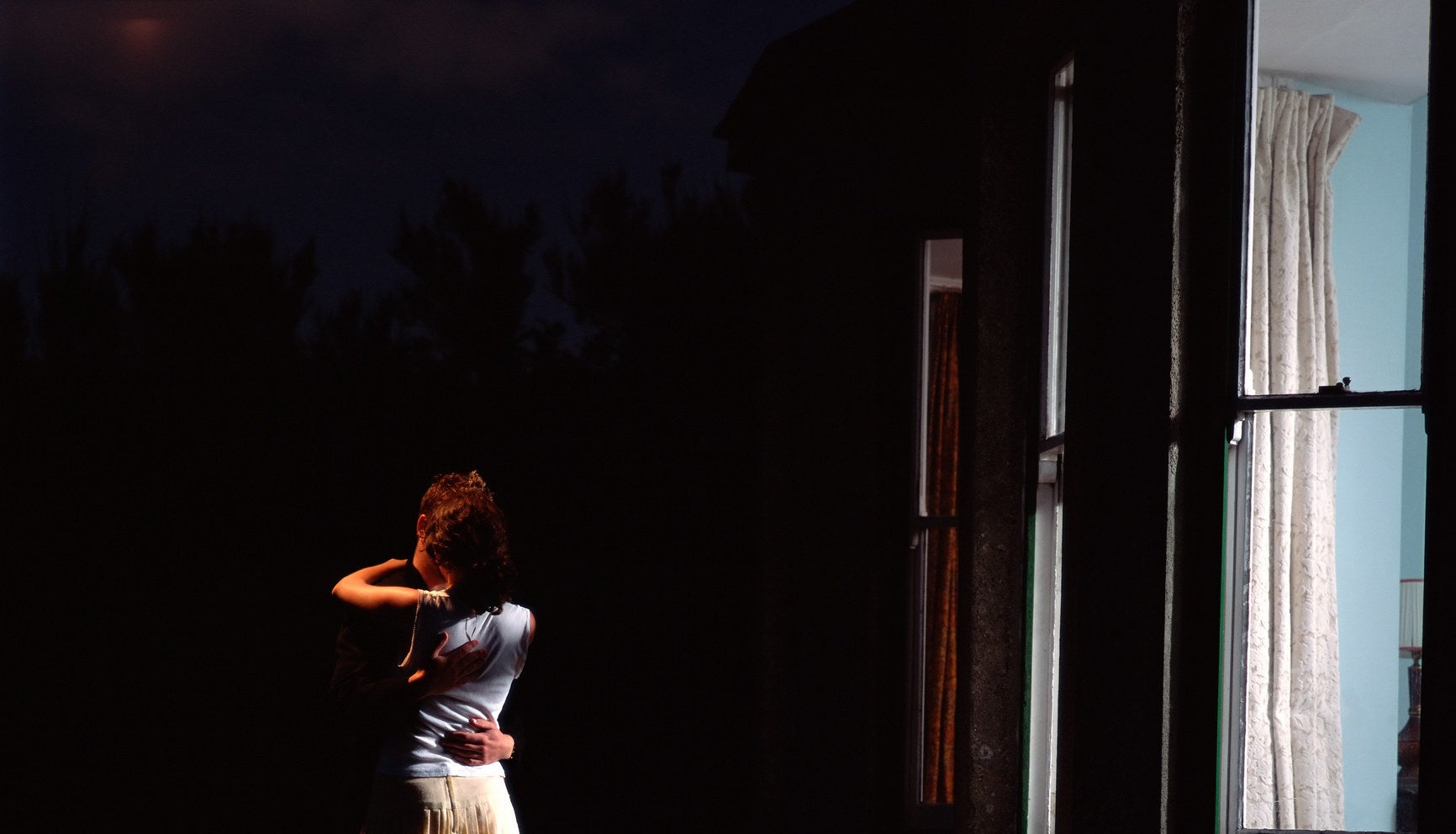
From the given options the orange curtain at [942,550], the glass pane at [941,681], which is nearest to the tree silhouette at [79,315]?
the orange curtain at [942,550]

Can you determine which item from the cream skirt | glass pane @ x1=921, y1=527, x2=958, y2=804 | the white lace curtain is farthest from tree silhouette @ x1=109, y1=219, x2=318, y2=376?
the white lace curtain

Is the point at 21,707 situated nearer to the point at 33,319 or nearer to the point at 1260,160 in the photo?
the point at 33,319

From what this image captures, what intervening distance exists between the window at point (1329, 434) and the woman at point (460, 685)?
2.06m

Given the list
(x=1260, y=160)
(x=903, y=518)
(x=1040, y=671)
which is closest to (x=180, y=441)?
(x=903, y=518)

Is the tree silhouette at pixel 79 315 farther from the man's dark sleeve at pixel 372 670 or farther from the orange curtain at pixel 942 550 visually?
the orange curtain at pixel 942 550

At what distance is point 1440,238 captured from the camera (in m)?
2.98

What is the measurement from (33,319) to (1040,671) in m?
6.56

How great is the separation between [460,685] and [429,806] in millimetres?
354

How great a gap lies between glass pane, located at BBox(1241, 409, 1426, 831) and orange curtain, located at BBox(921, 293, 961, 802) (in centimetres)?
247

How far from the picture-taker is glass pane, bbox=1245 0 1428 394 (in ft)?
10.1

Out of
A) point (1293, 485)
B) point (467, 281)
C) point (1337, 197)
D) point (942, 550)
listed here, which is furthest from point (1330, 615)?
point (467, 281)

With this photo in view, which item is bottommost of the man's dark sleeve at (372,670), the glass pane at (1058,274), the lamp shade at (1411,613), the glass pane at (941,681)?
the glass pane at (941,681)

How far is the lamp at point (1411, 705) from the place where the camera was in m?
3.00

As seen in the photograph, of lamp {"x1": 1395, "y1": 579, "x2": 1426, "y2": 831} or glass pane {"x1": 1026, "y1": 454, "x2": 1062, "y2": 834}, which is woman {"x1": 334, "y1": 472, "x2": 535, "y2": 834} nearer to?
glass pane {"x1": 1026, "y1": 454, "x2": 1062, "y2": 834}
